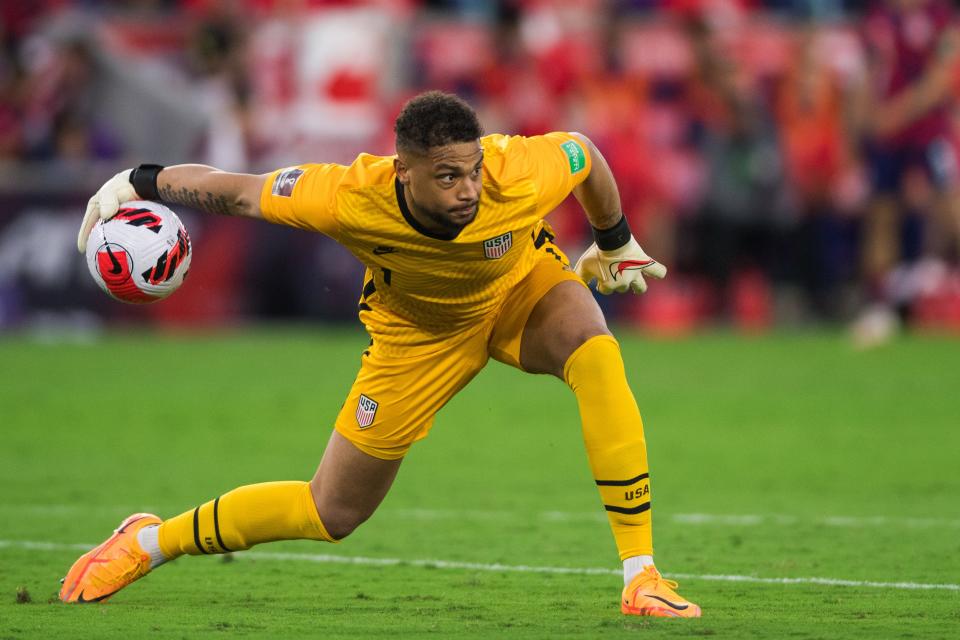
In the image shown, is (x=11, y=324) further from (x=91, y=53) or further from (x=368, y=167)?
(x=368, y=167)

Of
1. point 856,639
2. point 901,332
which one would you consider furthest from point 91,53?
point 856,639

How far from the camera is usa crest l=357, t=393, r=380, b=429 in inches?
253

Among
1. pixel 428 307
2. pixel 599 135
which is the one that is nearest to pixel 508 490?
pixel 428 307

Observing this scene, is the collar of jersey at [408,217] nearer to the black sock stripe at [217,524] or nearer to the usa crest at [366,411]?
the usa crest at [366,411]

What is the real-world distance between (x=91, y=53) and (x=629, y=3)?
22.7 ft

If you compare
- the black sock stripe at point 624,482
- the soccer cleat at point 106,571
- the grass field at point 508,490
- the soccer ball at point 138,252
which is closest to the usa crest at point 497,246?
the black sock stripe at point 624,482

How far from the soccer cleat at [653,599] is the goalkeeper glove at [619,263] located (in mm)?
1421

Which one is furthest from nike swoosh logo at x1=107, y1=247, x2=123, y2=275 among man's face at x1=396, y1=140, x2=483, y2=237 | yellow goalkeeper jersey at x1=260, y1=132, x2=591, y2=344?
man's face at x1=396, y1=140, x2=483, y2=237

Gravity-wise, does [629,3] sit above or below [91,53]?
above

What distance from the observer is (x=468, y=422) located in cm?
1301

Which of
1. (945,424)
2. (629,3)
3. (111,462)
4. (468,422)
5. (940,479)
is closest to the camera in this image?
(940,479)

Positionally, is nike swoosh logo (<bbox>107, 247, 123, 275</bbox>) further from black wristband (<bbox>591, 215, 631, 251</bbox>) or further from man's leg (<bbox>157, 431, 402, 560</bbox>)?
black wristband (<bbox>591, 215, 631, 251</bbox>)

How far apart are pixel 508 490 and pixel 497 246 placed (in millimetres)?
3870

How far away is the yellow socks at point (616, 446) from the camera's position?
618cm
